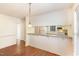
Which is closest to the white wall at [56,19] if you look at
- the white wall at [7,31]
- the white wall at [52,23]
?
the white wall at [52,23]

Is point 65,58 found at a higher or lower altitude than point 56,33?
lower

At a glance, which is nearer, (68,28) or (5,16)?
(68,28)

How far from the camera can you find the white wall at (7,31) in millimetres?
2638

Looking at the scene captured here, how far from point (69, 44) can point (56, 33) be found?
0.45 meters

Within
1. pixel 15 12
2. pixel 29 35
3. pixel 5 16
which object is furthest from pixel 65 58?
pixel 5 16

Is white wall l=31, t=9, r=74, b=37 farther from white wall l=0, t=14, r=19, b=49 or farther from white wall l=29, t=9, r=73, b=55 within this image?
white wall l=0, t=14, r=19, b=49

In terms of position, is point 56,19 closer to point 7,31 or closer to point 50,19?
point 50,19

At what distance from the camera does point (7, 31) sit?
2.95 metres

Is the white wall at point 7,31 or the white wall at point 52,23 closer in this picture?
the white wall at point 52,23

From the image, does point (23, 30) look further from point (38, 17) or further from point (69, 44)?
point (69, 44)

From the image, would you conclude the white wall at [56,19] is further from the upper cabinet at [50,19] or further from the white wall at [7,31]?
the white wall at [7,31]

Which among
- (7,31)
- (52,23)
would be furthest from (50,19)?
(7,31)

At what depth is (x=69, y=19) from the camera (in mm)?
2031

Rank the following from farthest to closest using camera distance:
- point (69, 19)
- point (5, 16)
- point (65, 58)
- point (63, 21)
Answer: point (5, 16) < point (63, 21) < point (69, 19) < point (65, 58)
